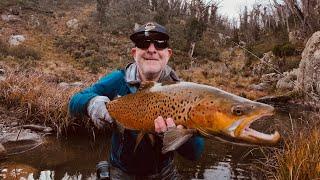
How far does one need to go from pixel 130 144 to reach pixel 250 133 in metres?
1.55

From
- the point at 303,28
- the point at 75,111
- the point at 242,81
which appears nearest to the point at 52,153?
the point at 75,111

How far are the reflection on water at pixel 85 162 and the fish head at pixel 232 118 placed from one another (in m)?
3.36

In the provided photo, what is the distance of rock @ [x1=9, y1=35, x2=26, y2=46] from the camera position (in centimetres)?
3410

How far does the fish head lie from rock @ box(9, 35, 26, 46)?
33.5m

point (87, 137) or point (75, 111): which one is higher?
point (75, 111)

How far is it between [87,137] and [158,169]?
192 inches

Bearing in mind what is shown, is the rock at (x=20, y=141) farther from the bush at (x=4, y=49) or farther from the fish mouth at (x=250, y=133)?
the bush at (x=4, y=49)

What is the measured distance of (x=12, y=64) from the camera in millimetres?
25062

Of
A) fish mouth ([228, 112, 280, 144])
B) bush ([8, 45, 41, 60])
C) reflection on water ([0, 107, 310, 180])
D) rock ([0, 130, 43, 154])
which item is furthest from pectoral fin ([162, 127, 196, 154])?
bush ([8, 45, 41, 60])

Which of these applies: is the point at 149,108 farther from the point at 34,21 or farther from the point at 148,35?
the point at 34,21

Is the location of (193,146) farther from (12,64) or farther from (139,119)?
(12,64)

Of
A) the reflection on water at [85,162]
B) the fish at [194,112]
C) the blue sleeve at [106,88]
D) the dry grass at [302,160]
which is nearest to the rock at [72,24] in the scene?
the reflection on water at [85,162]

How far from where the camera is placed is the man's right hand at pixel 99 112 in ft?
9.79

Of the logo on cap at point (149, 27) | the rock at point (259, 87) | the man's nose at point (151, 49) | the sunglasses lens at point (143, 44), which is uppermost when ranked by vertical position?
the logo on cap at point (149, 27)
